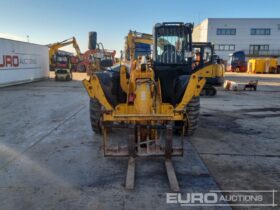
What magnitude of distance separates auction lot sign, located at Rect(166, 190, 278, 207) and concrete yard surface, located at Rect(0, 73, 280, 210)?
0.25 ft

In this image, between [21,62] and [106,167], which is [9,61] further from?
[106,167]

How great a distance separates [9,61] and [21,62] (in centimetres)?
153

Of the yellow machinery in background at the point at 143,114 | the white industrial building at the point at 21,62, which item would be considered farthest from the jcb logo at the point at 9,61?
the yellow machinery in background at the point at 143,114

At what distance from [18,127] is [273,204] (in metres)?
5.72

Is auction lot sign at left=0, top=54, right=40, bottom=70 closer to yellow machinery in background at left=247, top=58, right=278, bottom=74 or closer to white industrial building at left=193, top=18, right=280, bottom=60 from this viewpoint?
yellow machinery in background at left=247, top=58, right=278, bottom=74

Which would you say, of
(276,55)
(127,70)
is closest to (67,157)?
(127,70)

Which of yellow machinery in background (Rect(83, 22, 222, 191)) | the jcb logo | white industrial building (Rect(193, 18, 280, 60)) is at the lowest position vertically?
yellow machinery in background (Rect(83, 22, 222, 191))

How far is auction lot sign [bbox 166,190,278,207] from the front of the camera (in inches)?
125

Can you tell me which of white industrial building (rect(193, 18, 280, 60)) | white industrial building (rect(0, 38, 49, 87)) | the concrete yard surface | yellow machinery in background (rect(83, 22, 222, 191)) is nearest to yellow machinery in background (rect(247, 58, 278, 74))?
white industrial building (rect(193, 18, 280, 60))

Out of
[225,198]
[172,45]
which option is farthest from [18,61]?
[225,198]

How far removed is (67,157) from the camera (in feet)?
14.8

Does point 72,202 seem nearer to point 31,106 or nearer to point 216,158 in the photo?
point 216,158

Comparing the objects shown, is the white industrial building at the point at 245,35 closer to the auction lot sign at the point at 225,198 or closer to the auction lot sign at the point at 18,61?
the auction lot sign at the point at 18,61

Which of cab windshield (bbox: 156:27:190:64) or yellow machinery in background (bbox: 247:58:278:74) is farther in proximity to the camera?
yellow machinery in background (bbox: 247:58:278:74)
